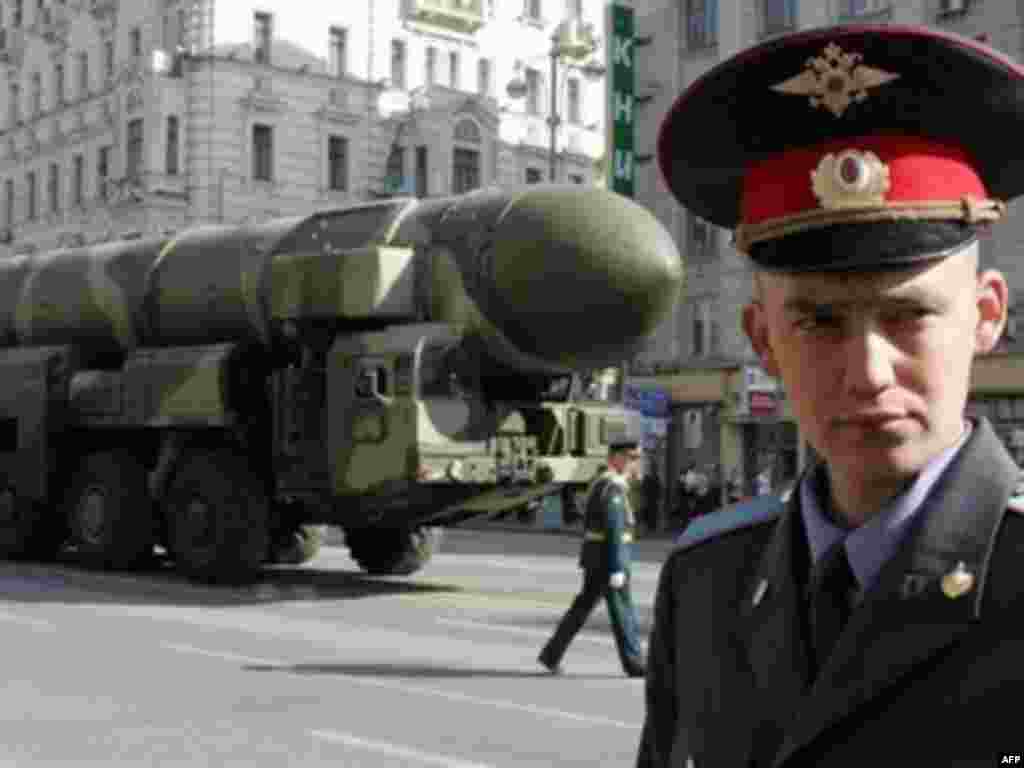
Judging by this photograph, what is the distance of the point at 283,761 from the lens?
821 cm

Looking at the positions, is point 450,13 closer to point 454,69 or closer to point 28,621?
point 454,69

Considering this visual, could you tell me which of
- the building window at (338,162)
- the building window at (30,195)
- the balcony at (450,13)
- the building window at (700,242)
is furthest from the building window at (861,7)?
the building window at (30,195)

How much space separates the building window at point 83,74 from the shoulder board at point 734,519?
55422 mm

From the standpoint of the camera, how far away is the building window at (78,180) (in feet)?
179

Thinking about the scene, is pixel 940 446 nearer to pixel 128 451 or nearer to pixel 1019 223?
pixel 128 451

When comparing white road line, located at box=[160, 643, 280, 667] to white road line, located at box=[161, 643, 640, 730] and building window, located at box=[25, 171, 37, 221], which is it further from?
building window, located at box=[25, 171, 37, 221]

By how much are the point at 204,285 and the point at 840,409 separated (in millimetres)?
16819

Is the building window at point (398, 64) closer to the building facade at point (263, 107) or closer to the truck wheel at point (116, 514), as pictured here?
the building facade at point (263, 107)

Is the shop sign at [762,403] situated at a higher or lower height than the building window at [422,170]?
lower

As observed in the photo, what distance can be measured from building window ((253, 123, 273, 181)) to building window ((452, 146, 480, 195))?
6735 millimetres

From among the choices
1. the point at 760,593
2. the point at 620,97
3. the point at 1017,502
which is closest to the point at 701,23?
the point at 620,97

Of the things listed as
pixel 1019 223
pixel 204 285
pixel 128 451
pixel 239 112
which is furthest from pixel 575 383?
pixel 239 112

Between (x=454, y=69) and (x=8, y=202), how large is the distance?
16.3m

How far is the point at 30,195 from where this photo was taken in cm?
5862
